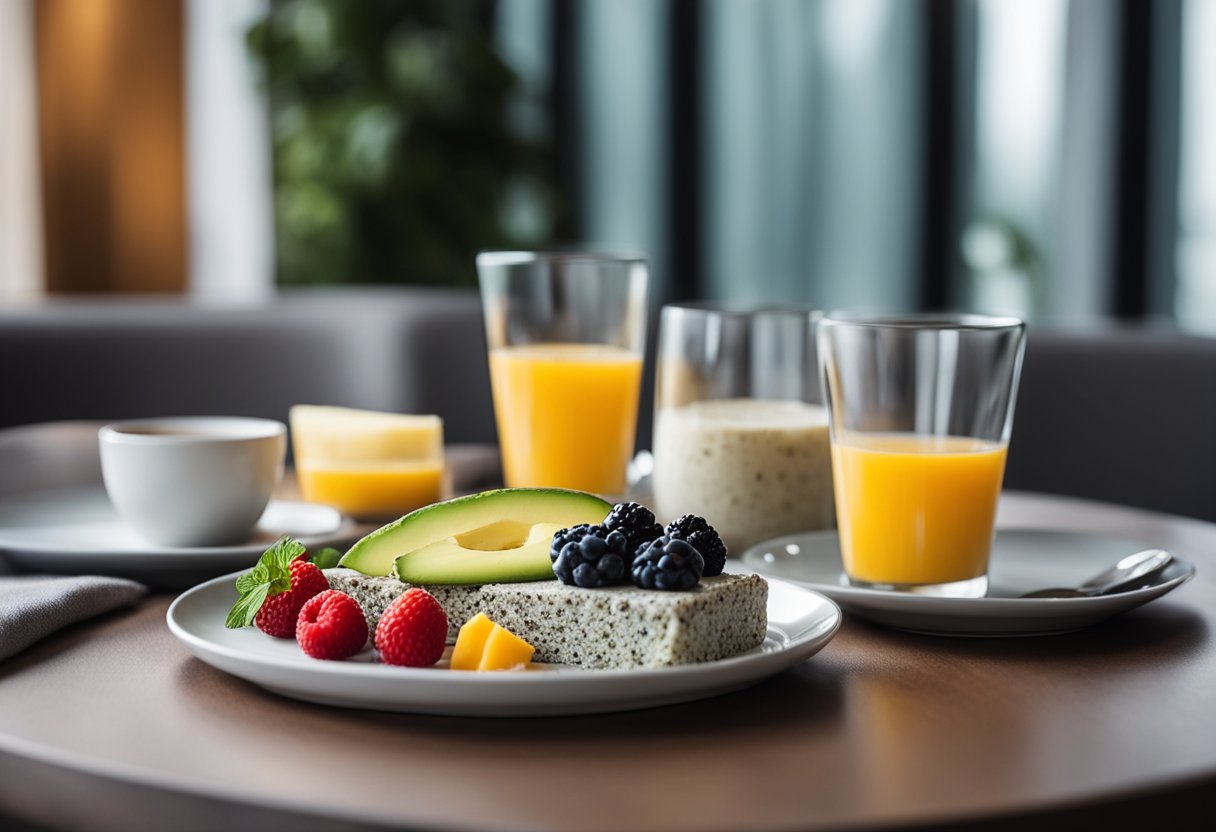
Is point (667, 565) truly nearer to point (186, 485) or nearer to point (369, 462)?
point (186, 485)

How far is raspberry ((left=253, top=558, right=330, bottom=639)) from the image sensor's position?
2.52ft

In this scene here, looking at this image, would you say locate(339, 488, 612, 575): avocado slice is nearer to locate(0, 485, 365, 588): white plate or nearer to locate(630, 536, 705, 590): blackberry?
locate(630, 536, 705, 590): blackberry

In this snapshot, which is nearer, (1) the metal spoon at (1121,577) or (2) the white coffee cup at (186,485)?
(1) the metal spoon at (1121,577)

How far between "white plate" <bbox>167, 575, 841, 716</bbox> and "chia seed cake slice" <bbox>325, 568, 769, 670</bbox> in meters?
0.02

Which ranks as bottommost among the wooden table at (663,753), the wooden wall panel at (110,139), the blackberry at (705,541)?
the wooden table at (663,753)

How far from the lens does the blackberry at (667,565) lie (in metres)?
0.72

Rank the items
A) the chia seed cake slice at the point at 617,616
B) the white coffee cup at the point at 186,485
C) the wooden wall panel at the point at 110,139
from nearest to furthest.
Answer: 1. the chia seed cake slice at the point at 617,616
2. the white coffee cup at the point at 186,485
3. the wooden wall panel at the point at 110,139

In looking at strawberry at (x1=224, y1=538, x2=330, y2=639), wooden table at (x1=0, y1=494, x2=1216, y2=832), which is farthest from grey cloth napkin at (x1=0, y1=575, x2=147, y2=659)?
strawberry at (x1=224, y1=538, x2=330, y2=639)

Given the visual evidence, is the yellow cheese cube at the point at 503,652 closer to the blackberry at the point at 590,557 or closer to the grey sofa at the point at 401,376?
the blackberry at the point at 590,557

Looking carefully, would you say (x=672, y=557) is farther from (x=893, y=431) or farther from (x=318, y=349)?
(x=318, y=349)

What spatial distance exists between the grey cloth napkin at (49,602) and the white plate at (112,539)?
4cm

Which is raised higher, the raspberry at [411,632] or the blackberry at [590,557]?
the blackberry at [590,557]

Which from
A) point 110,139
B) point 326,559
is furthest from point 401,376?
point 110,139

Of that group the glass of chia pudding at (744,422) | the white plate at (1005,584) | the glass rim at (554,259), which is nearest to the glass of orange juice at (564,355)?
the glass rim at (554,259)
